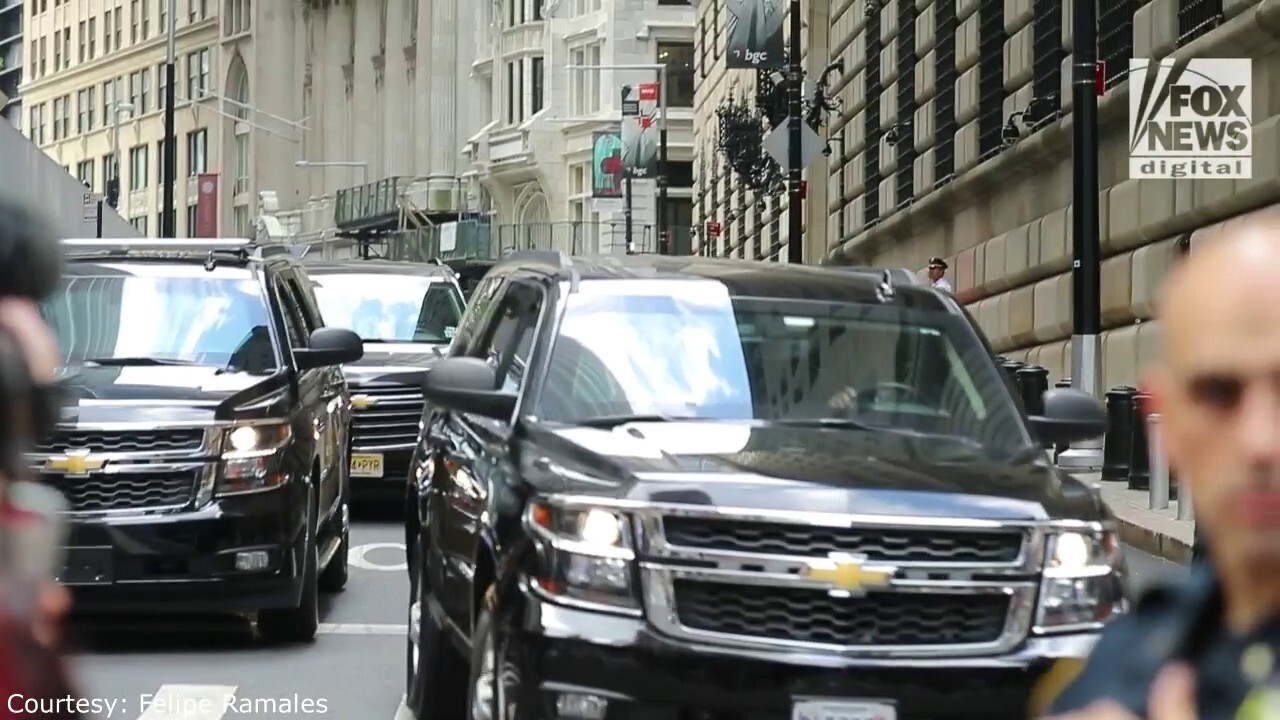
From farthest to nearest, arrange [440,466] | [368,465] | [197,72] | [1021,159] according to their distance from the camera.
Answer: [197,72], [1021,159], [368,465], [440,466]

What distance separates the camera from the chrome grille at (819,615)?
6246 mm

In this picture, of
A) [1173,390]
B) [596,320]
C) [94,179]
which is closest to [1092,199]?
[596,320]

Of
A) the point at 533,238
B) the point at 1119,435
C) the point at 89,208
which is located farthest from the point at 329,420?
the point at 533,238

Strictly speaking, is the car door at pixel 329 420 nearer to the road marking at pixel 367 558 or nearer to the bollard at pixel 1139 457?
the road marking at pixel 367 558

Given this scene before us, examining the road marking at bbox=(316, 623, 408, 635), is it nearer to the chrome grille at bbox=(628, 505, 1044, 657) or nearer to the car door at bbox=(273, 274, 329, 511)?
the car door at bbox=(273, 274, 329, 511)

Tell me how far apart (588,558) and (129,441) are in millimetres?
4679

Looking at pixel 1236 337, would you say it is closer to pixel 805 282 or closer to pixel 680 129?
pixel 805 282

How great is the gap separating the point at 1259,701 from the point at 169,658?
933 cm

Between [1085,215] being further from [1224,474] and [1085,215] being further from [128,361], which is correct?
[1224,474]

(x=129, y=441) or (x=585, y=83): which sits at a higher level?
(x=585, y=83)

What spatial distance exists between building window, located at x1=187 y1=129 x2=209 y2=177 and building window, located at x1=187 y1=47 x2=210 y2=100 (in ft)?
6.97

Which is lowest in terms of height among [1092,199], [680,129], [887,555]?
[887,555]

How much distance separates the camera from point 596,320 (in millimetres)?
7852

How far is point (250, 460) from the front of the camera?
10.8m
